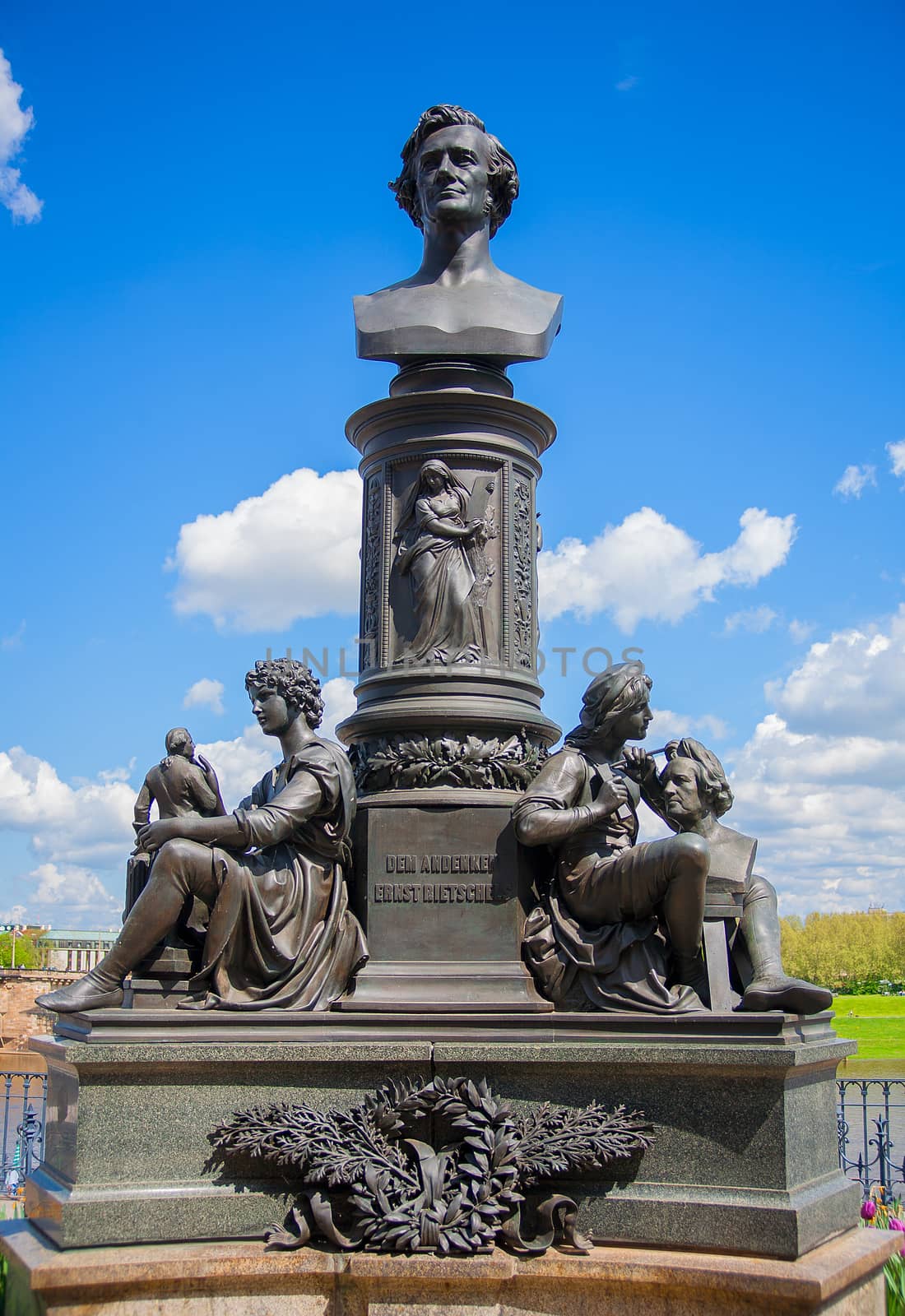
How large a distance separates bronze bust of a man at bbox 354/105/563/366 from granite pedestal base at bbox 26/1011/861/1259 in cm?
442

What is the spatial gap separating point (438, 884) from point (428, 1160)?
1552 mm

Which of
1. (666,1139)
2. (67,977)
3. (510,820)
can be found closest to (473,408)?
(510,820)

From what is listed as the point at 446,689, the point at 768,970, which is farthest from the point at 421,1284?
the point at 446,689

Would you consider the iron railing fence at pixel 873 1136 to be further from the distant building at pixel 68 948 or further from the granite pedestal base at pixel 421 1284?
the distant building at pixel 68 948

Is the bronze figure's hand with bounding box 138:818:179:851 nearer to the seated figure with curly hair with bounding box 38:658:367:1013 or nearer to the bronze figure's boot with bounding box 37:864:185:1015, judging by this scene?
the seated figure with curly hair with bounding box 38:658:367:1013

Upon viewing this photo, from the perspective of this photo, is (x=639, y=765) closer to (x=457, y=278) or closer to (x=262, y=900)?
(x=262, y=900)

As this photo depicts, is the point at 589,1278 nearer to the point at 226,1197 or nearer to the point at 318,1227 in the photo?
the point at 318,1227

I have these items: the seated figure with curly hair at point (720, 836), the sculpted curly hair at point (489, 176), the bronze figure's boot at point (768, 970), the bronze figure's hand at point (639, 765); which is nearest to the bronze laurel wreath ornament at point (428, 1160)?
the bronze figure's boot at point (768, 970)

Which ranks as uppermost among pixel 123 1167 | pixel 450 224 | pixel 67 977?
pixel 450 224

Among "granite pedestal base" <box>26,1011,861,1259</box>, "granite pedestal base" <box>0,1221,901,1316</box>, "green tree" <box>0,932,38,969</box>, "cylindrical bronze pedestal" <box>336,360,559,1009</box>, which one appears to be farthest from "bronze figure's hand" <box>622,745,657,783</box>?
"green tree" <box>0,932,38,969</box>

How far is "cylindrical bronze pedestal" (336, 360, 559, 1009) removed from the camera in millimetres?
7273

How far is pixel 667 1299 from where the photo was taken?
19.5 ft

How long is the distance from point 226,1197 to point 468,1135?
1.24 m

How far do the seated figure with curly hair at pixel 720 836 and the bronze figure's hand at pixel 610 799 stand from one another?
0.32 m
